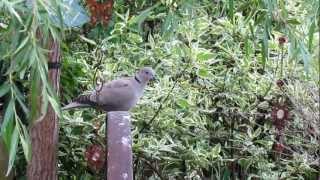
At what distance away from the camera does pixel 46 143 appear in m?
1.98

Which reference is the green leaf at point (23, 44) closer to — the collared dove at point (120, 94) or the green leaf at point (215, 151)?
the collared dove at point (120, 94)

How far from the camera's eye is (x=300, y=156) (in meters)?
2.49

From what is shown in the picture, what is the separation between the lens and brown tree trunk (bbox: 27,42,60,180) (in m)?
1.97

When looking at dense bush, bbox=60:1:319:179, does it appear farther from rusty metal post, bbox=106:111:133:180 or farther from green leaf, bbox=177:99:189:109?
rusty metal post, bbox=106:111:133:180

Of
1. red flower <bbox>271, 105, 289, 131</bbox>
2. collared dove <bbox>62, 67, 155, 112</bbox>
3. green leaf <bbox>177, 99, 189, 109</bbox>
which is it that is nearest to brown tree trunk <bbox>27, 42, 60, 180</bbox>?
collared dove <bbox>62, 67, 155, 112</bbox>

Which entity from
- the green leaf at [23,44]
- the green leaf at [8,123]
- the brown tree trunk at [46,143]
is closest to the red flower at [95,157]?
the brown tree trunk at [46,143]

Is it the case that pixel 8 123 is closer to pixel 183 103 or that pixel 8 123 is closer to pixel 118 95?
pixel 118 95


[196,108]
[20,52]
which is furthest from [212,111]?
[20,52]

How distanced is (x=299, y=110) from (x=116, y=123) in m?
0.79

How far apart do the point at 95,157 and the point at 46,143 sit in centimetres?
33

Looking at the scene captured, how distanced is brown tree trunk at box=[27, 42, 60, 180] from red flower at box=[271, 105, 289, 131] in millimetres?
880

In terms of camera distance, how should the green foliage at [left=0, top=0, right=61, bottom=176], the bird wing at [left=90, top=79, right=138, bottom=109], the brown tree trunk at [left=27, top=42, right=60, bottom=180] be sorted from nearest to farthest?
the green foliage at [left=0, top=0, right=61, bottom=176] < the bird wing at [left=90, top=79, right=138, bottom=109] < the brown tree trunk at [left=27, top=42, right=60, bottom=180]

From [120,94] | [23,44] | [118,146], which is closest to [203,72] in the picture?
[120,94]

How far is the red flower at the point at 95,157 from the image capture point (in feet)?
7.46
